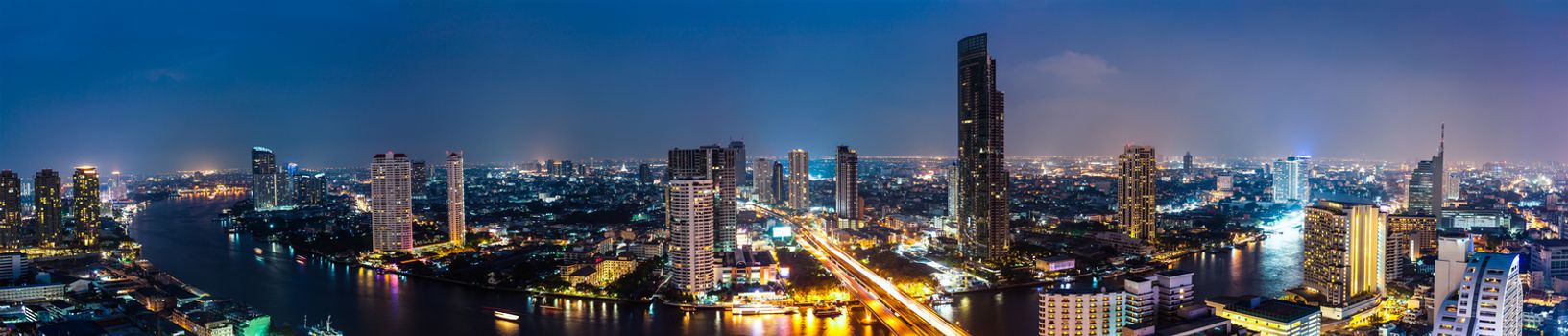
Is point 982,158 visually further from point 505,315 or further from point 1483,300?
point 1483,300

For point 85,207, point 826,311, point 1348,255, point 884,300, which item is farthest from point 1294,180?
point 85,207

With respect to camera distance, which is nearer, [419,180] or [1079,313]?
[1079,313]

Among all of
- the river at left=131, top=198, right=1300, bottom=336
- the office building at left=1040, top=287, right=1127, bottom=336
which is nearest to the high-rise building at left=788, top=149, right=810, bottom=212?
the river at left=131, top=198, right=1300, bottom=336

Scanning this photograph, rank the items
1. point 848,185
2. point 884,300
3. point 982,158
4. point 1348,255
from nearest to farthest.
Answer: point 1348,255 → point 884,300 → point 982,158 → point 848,185

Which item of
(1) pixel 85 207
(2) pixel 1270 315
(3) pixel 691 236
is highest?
(1) pixel 85 207

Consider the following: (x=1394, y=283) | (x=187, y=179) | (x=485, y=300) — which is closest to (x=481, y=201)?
(x=485, y=300)

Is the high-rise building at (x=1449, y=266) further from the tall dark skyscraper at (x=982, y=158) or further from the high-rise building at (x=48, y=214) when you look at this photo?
the high-rise building at (x=48, y=214)

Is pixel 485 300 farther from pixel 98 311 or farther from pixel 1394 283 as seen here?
pixel 1394 283

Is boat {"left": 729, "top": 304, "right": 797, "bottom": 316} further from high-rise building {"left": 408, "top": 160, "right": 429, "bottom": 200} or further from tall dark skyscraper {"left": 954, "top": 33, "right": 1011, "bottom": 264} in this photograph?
high-rise building {"left": 408, "top": 160, "right": 429, "bottom": 200}
